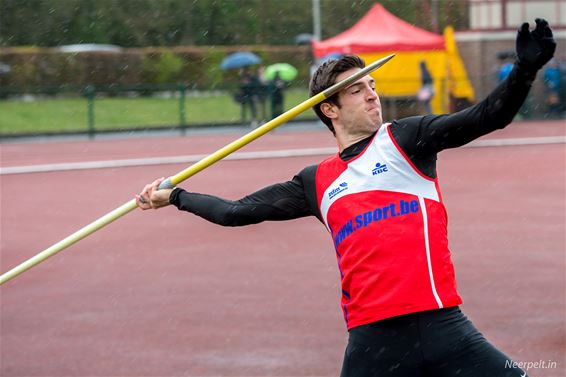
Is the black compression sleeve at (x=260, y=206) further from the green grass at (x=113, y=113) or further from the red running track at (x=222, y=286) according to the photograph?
the green grass at (x=113, y=113)

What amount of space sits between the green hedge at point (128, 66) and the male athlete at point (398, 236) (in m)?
34.8

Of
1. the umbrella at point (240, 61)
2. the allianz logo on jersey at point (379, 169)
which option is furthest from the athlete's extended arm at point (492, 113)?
the umbrella at point (240, 61)

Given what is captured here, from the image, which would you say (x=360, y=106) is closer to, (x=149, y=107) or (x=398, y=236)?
(x=398, y=236)

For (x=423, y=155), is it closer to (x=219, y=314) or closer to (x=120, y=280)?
(x=219, y=314)

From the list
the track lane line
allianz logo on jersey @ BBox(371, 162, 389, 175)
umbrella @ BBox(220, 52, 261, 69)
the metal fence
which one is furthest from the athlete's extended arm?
umbrella @ BBox(220, 52, 261, 69)

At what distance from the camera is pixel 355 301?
371cm

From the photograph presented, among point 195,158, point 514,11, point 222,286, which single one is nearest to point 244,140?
point 222,286

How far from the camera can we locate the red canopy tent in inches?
1093

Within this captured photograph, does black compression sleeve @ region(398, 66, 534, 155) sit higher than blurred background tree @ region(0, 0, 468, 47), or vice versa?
black compression sleeve @ region(398, 66, 534, 155)

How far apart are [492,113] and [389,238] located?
0.59 meters

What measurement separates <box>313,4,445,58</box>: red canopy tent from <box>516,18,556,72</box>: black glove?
24557 millimetres

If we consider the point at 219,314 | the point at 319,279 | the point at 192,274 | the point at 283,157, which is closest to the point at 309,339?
the point at 219,314

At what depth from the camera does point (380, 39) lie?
91.1 feet

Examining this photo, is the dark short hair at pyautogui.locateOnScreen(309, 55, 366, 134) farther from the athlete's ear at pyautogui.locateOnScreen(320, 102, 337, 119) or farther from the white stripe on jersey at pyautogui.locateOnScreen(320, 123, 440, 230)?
the white stripe on jersey at pyautogui.locateOnScreen(320, 123, 440, 230)
